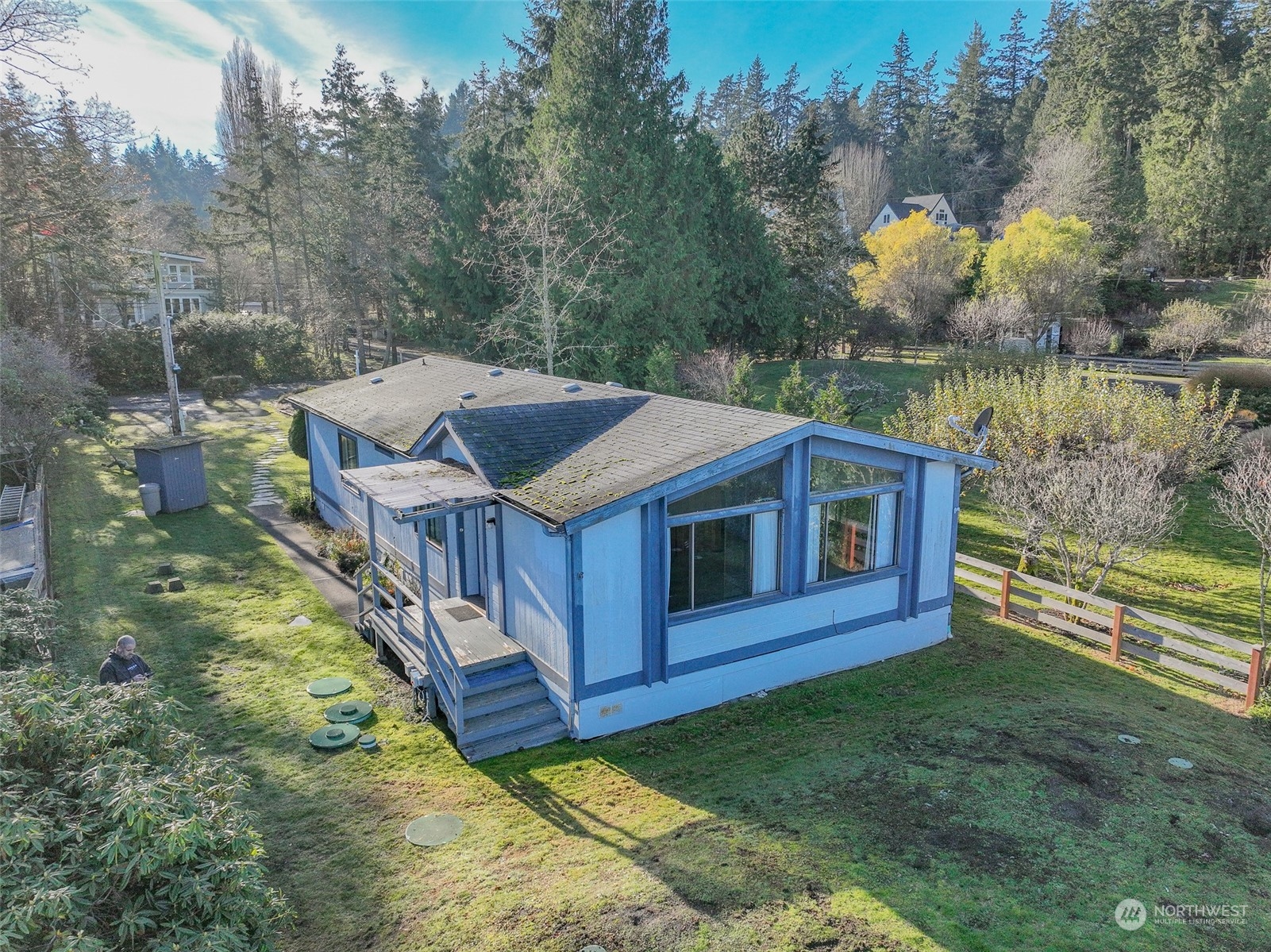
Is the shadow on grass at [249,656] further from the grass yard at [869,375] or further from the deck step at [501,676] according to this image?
the grass yard at [869,375]

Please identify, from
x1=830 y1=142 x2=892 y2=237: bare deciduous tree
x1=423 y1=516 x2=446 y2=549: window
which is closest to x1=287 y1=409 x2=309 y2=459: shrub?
x1=423 y1=516 x2=446 y2=549: window

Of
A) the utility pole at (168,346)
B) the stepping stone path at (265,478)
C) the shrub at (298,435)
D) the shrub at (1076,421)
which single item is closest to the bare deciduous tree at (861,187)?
the shrub at (1076,421)

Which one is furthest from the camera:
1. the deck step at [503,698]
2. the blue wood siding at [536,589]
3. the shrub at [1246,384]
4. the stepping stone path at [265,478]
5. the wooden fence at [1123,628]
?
the shrub at [1246,384]

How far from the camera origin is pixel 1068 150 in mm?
42312

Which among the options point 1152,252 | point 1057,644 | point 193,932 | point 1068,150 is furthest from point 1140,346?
point 193,932

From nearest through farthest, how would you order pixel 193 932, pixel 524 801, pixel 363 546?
pixel 193 932
pixel 524 801
pixel 363 546

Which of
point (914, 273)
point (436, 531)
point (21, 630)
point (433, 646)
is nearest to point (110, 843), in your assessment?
point (21, 630)

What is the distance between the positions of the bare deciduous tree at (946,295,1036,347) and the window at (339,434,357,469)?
81.4 feet

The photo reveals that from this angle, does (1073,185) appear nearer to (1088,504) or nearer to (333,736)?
(1088,504)

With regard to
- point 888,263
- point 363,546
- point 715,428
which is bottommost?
point 363,546

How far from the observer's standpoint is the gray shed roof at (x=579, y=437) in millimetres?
9273

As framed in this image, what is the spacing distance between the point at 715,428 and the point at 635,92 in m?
22.9

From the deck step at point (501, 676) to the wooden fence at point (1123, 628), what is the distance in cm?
876

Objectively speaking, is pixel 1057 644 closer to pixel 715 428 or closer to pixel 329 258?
pixel 715 428
